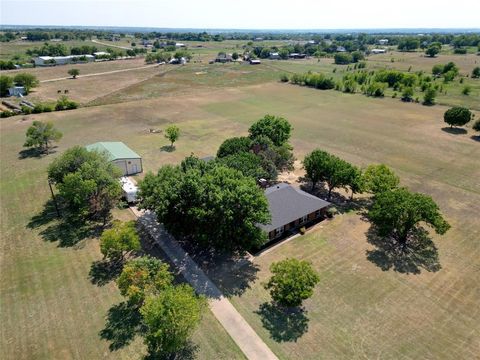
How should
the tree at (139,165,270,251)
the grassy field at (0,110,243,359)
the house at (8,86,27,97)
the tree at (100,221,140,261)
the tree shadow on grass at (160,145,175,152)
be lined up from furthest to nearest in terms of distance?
the house at (8,86,27,97) < the tree shadow on grass at (160,145,175,152) < the tree at (100,221,140,261) < the tree at (139,165,270,251) < the grassy field at (0,110,243,359)

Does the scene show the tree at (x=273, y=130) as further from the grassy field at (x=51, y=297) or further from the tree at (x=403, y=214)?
the grassy field at (x=51, y=297)

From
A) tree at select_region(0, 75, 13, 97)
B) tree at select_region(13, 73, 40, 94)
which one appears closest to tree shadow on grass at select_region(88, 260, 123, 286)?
tree at select_region(0, 75, 13, 97)

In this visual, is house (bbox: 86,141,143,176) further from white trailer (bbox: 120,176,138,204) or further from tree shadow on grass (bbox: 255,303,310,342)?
tree shadow on grass (bbox: 255,303,310,342)

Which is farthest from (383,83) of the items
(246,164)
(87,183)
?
(87,183)

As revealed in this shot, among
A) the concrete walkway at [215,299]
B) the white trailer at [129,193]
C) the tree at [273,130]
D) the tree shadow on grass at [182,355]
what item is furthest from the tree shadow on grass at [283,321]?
the tree at [273,130]

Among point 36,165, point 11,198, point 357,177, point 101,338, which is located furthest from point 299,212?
point 36,165

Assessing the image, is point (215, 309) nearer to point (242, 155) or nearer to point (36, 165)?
point (242, 155)
